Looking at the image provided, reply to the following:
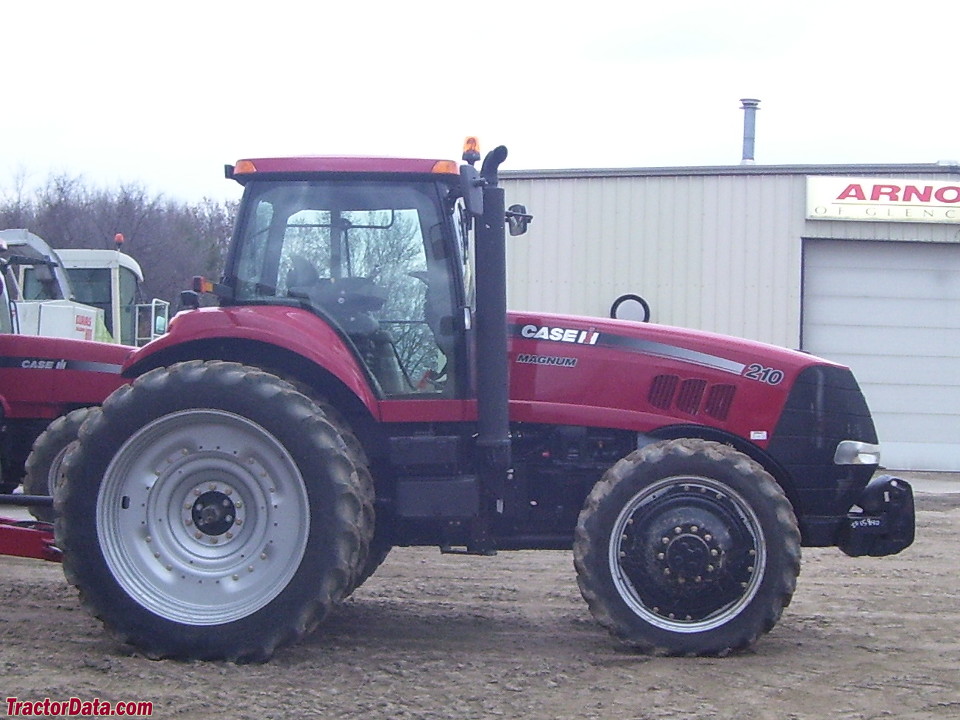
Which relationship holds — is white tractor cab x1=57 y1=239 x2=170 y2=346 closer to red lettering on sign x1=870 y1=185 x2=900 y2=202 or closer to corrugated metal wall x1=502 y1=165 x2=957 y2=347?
corrugated metal wall x1=502 y1=165 x2=957 y2=347

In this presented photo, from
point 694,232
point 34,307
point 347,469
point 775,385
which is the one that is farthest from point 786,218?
point 347,469

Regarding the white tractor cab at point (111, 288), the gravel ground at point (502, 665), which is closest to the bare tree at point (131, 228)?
the white tractor cab at point (111, 288)

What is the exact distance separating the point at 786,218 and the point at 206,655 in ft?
43.2

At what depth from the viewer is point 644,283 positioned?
17344mm

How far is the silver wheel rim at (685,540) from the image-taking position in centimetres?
562

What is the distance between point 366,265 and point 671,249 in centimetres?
1186

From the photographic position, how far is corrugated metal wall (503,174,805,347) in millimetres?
16938

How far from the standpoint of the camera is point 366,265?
19.3ft

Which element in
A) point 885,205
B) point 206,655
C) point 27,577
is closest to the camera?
point 206,655

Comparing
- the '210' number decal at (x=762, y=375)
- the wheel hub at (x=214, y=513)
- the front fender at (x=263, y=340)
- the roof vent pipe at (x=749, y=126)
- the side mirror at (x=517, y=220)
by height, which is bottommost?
the wheel hub at (x=214, y=513)

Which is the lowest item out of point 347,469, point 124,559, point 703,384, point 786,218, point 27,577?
point 27,577

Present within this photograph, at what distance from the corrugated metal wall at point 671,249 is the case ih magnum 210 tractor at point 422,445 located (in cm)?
1094

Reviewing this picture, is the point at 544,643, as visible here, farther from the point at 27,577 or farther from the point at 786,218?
the point at 786,218

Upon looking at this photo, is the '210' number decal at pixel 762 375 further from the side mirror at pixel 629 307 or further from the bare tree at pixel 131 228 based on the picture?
the bare tree at pixel 131 228
